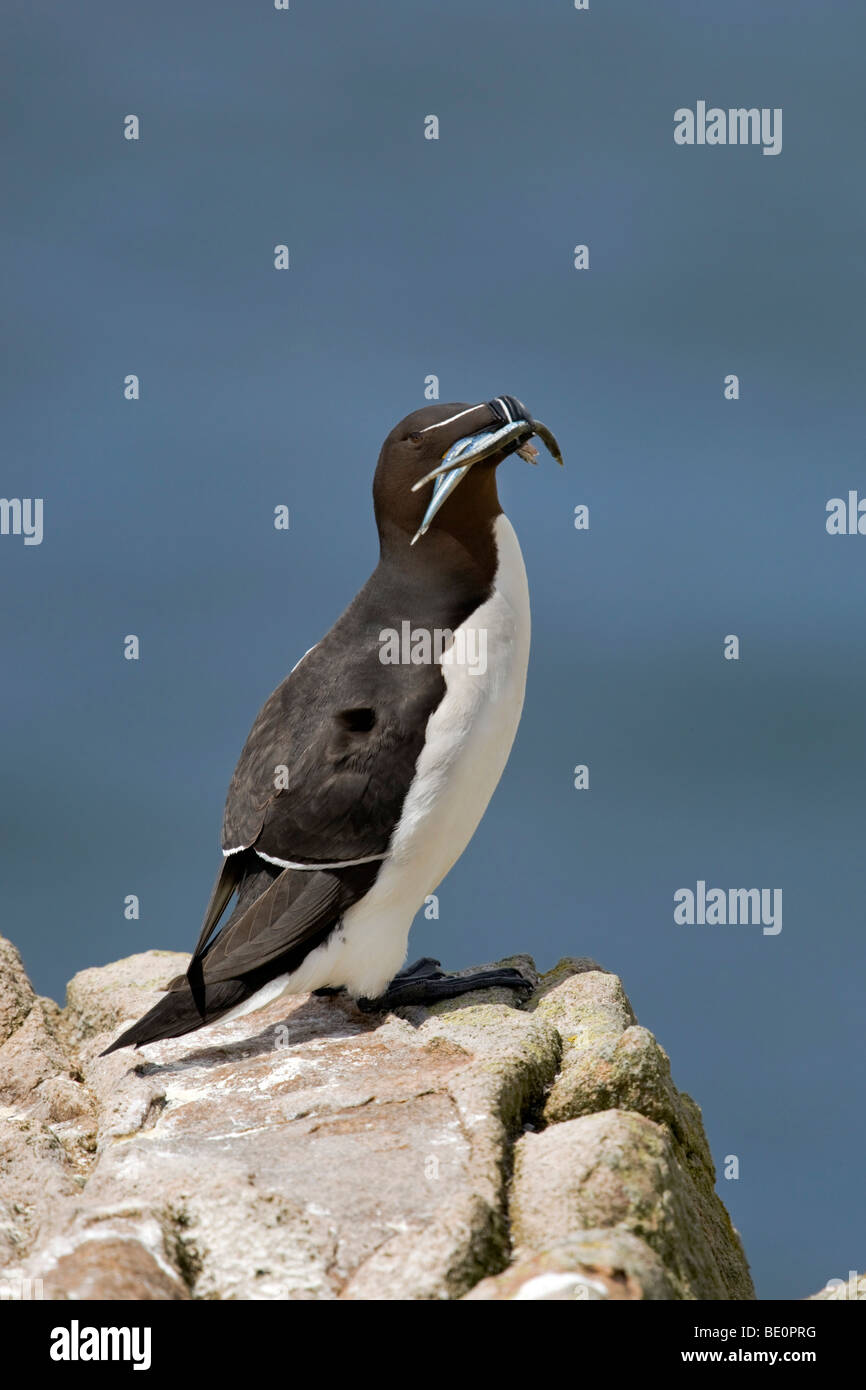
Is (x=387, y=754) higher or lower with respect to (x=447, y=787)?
higher

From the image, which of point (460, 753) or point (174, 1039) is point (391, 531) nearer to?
point (460, 753)

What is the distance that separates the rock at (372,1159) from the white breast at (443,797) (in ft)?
0.85

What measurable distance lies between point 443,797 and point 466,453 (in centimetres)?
127

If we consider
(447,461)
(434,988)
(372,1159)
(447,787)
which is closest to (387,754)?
(447,787)

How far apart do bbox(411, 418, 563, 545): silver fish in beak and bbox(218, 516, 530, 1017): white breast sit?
0.33 m

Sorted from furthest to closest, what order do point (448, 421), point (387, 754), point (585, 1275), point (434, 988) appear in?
point (434, 988) < point (448, 421) < point (387, 754) < point (585, 1275)

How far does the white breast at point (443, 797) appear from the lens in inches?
219

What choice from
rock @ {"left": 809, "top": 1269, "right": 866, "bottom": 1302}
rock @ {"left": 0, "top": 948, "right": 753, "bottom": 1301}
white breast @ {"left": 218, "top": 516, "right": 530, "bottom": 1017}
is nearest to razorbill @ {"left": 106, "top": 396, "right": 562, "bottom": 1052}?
white breast @ {"left": 218, "top": 516, "right": 530, "bottom": 1017}

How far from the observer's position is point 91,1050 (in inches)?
240

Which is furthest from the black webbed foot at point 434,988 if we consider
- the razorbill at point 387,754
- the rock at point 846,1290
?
the rock at point 846,1290

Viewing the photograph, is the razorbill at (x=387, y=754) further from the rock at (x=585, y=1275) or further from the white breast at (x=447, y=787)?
the rock at (x=585, y=1275)

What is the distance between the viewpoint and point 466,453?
559 centimetres

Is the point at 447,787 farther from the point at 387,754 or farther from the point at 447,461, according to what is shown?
the point at 447,461
